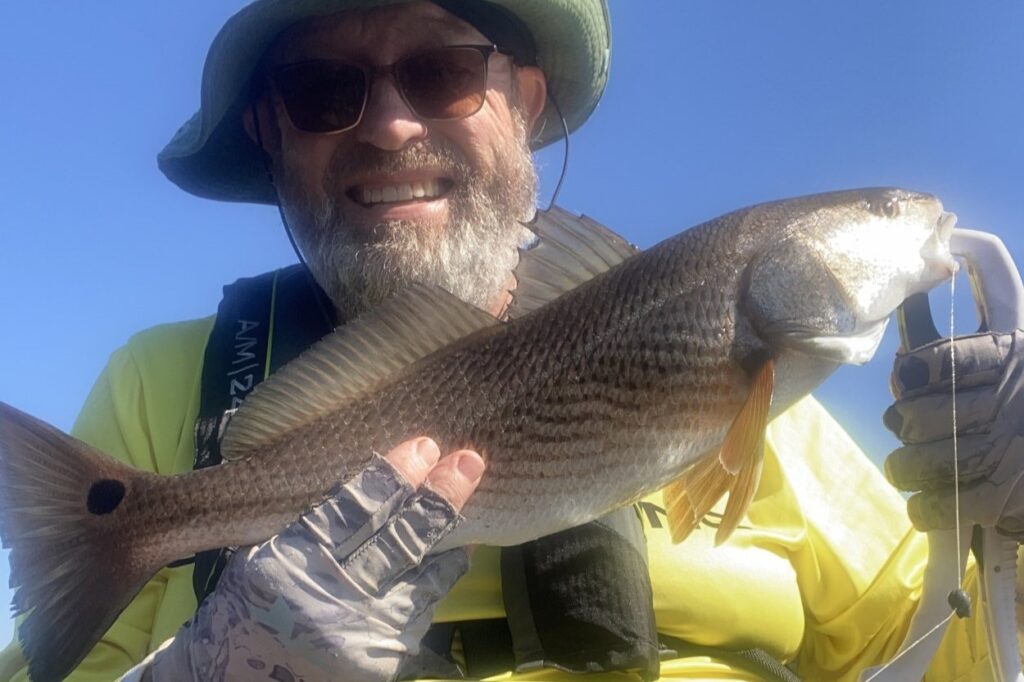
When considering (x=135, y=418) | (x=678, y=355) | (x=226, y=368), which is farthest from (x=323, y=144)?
(x=678, y=355)

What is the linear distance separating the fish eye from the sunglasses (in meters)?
1.48

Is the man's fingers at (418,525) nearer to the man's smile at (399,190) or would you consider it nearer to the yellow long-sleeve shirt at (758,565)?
the yellow long-sleeve shirt at (758,565)

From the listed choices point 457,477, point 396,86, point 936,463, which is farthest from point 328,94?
point 936,463

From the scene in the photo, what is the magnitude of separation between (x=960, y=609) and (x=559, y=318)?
1486 mm

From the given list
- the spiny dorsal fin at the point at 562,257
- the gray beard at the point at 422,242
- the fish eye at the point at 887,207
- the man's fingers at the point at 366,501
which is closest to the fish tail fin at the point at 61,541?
the man's fingers at the point at 366,501

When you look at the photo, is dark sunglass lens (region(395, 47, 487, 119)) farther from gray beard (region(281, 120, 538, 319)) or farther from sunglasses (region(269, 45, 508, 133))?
gray beard (region(281, 120, 538, 319))

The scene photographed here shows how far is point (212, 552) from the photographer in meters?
2.68

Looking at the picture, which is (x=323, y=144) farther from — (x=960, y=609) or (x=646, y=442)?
(x=960, y=609)

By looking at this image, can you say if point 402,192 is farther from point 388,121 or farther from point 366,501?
point 366,501

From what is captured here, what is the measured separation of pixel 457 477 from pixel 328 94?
170 cm

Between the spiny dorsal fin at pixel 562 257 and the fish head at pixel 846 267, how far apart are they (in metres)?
0.37

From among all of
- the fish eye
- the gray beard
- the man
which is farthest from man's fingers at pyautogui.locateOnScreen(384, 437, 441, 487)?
the fish eye

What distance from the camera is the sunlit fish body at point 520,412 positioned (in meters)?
2.05

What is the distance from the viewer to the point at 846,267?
85.7 inches
